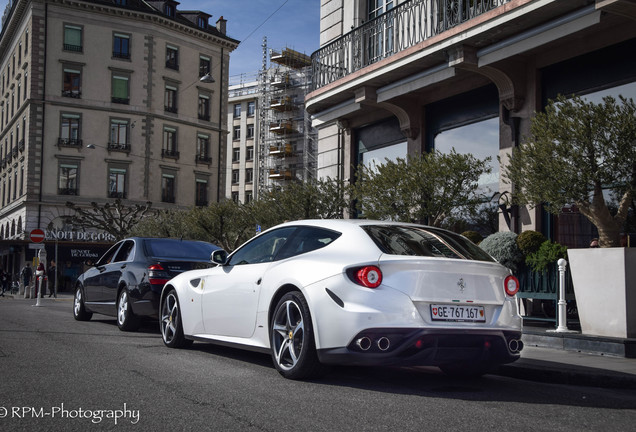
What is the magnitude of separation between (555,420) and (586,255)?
478cm

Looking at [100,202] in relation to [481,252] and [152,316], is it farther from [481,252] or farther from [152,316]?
[481,252]

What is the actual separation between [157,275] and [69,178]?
43.3 m

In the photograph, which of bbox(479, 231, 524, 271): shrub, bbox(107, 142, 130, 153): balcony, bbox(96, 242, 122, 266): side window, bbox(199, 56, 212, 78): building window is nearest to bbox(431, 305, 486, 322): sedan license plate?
bbox(479, 231, 524, 271): shrub

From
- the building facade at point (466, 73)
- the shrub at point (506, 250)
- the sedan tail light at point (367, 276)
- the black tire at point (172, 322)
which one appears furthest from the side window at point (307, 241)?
the building facade at point (466, 73)

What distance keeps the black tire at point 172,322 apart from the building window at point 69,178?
4465 centimetres

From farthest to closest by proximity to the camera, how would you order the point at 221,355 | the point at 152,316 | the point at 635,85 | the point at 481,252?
1. the point at 635,85
2. the point at 152,316
3. the point at 221,355
4. the point at 481,252

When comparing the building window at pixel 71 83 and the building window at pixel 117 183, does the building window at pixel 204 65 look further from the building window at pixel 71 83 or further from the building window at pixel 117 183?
the building window at pixel 117 183

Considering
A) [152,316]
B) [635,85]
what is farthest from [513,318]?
Result: [635,85]

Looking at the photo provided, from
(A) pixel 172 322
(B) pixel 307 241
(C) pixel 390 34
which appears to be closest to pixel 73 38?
(C) pixel 390 34

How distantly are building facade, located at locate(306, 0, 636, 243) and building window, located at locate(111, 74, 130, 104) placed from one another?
36.6m

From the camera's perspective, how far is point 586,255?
9070mm

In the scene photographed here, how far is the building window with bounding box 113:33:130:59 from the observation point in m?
52.7

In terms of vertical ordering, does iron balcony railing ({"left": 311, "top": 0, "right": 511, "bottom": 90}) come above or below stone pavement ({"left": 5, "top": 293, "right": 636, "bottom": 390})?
above

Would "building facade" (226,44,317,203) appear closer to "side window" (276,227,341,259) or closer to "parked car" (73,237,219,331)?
"parked car" (73,237,219,331)
